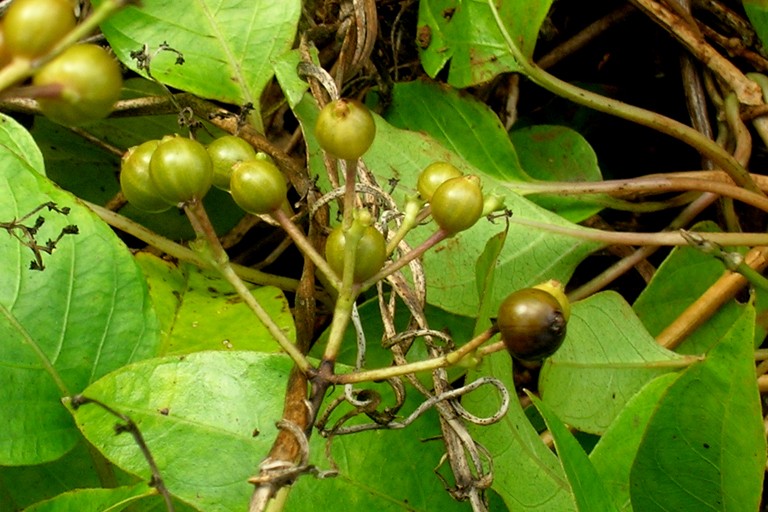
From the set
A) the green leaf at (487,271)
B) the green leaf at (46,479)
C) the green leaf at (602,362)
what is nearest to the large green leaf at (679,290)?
the green leaf at (602,362)

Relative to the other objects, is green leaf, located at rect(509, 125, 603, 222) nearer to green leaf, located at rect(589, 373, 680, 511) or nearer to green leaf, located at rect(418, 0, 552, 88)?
green leaf, located at rect(418, 0, 552, 88)

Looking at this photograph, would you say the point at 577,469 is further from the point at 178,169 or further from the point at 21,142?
the point at 21,142

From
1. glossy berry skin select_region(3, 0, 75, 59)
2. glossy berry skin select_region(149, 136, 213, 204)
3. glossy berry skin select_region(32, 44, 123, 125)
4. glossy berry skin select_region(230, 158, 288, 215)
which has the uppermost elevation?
glossy berry skin select_region(3, 0, 75, 59)

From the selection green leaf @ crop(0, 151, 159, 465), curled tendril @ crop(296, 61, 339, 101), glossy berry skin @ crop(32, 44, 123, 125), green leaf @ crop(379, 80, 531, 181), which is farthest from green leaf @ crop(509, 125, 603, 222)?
glossy berry skin @ crop(32, 44, 123, 125)

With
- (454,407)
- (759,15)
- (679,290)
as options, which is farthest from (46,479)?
(759,15)

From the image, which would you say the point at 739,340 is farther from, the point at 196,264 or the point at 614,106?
the point at 196,264

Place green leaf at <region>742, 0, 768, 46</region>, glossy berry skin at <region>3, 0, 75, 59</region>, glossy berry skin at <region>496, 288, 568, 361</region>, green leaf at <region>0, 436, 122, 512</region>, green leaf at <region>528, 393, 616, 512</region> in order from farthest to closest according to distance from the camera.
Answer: green leaf at <region>742, 0, 768, 46</region> → green leaf at <region>0, 436, 122, 512</region> → green leaf at <region>528, 393, 616, 512</region> → glossy berry skin at <region>496, 288, 568, 361</region> → glossy berry skin at <region>3, 0, 75, 59</region>

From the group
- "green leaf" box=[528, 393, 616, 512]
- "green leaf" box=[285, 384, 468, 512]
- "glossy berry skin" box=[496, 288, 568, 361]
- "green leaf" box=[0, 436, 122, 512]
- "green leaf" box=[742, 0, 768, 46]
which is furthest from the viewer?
"green leaf" box=[742, 0, 768, 46]
